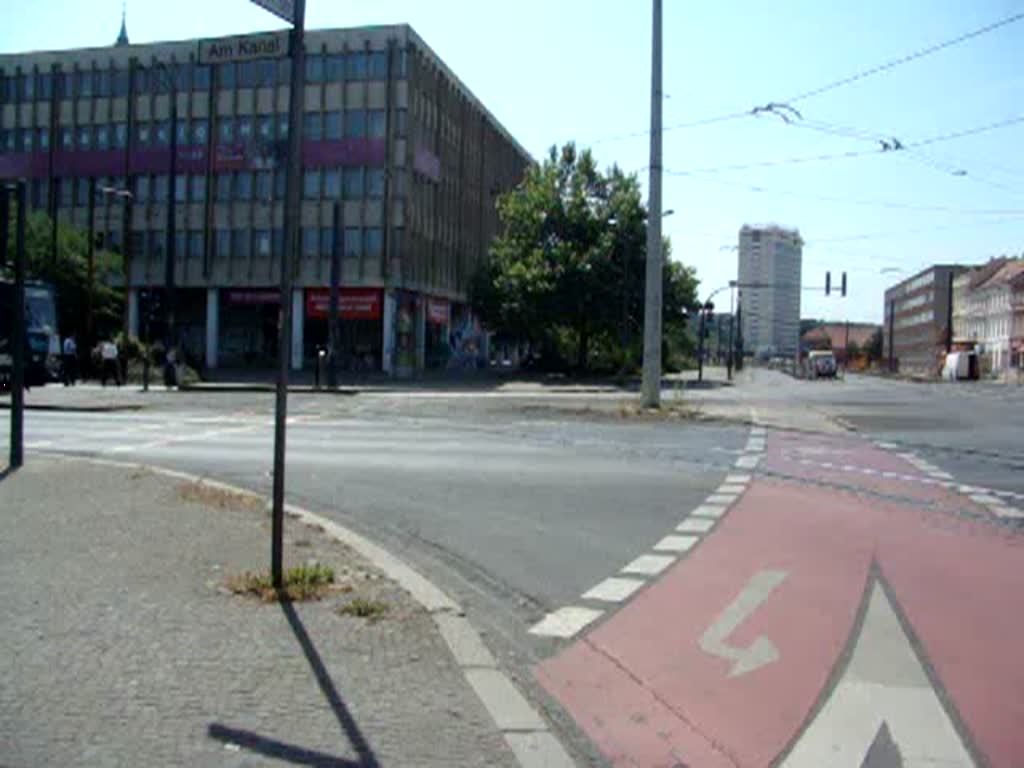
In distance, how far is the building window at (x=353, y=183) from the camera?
53.4 meters

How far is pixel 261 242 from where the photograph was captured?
55438mm

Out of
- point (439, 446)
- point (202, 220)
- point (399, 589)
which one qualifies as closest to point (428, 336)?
point (202, 220)

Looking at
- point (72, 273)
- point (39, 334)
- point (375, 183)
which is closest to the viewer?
point (39, 334)

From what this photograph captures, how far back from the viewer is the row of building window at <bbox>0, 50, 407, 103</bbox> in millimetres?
53094

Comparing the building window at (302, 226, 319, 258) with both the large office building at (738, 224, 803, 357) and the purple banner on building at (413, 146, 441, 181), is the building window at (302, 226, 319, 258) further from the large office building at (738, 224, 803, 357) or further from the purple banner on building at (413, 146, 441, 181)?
the large office building at (738, 224, 803, 357)

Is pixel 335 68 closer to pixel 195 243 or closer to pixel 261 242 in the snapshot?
pixel 261 242

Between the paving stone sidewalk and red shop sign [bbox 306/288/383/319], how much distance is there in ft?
150

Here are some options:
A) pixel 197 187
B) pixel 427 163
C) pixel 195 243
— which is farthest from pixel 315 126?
pixel 195 243

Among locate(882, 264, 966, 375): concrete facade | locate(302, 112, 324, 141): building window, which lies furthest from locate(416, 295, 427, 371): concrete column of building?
locate(882, 264, 966, 375): concrete facade

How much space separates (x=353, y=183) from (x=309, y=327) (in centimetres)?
760

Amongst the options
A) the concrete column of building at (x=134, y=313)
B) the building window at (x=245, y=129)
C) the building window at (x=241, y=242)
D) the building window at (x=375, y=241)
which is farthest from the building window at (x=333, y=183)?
the concrete column of building at (x=134, y=313)

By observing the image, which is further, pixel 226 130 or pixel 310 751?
pixel 226 130

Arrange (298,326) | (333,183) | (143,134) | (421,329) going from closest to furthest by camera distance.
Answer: (333,183)
(298,326)
(143,134)
(421,329)

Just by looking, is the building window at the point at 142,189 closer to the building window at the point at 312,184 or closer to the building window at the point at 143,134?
the building window at the point at 143,134
